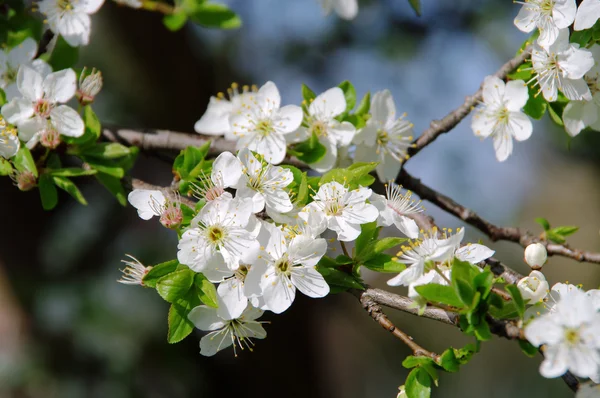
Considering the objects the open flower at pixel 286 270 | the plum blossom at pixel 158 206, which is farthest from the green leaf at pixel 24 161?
the open flower at pixel 286 270

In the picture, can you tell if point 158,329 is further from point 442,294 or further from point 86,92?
point 442,294

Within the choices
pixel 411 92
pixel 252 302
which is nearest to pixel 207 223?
pixel 252 302

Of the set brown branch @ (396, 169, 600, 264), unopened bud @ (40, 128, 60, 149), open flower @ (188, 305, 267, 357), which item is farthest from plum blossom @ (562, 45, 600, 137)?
unopened bud @ (40, 128, 60, 149)

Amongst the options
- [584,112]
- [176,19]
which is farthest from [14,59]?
[584,112]

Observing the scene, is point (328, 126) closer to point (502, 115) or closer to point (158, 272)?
point (502, 115)

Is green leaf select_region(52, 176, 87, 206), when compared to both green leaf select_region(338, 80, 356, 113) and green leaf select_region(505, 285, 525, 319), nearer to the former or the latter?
green leaf select_region(338, 80, 356, 113)
